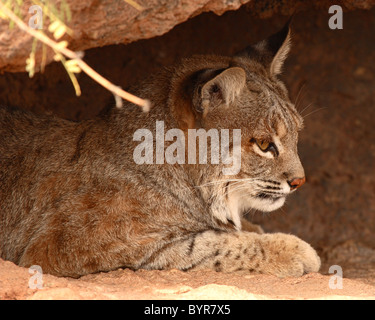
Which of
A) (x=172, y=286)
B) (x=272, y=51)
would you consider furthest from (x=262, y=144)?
(x=172, y=286)

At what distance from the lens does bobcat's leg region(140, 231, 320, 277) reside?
3684mm

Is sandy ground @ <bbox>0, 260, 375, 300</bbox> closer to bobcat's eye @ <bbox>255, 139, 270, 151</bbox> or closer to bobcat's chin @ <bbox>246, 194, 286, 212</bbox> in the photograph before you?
bobcat's chin @ <bbox>246, 194, 286, 212</bbox>

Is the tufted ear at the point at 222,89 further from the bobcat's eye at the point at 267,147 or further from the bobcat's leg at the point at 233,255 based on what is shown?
the bobcat's leg at the point at 233,255

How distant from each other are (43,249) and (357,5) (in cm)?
307

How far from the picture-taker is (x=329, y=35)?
652 centimetres

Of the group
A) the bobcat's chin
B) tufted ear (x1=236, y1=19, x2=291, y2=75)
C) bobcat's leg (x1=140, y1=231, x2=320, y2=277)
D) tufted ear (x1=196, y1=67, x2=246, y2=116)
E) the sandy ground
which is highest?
tufted ear (x1=236, y1=19, x2=291, y2=75)

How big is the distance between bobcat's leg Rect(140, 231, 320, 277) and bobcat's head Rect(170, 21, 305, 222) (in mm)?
317

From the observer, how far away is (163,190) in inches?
153

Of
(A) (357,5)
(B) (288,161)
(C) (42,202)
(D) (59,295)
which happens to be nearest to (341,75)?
(A) (357,5)

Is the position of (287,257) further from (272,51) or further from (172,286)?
(272,51)

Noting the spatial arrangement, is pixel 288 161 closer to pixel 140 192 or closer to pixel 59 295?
pixel 140 192

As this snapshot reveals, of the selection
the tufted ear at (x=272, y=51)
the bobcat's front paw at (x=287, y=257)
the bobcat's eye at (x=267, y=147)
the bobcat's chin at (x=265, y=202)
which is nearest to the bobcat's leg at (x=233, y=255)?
the bobcat's front paw at (x=287, y=257)

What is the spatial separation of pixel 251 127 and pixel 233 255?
850 mm

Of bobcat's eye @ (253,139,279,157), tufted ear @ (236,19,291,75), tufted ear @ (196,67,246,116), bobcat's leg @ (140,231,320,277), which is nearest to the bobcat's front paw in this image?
bobcat's leg @ (140,231,320,277)
